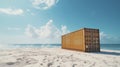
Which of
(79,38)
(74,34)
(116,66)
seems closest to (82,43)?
(79,38)

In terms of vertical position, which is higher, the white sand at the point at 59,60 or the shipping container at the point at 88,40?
the shipping container at the point at 88,40

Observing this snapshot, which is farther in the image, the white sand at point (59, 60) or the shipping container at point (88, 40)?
the shipping container at point (88, 40)

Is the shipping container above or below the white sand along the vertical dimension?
above

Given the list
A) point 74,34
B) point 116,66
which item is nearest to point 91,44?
point 74,34

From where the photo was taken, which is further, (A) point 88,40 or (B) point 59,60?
(A) point 88,40

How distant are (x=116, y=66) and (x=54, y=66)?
348 centimetres

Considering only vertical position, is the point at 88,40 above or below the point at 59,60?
above

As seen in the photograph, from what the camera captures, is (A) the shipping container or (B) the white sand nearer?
(B) the white sand

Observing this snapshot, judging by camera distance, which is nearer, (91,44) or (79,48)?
(91,44)

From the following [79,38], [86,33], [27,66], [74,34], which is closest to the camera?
[27,66]

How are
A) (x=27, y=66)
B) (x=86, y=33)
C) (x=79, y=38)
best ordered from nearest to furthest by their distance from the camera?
(x=27, y=66)
(x=86, y=33)
(x=79, y=38)

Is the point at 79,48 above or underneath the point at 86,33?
underneath

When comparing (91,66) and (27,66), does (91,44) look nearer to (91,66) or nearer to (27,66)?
(91,66)

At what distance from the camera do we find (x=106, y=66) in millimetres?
7031
